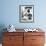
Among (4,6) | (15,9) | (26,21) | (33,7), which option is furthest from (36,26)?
(4,6)

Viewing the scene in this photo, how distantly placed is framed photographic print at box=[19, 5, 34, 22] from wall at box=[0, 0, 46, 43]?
0.10m

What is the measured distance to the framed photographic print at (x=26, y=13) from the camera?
160 inches

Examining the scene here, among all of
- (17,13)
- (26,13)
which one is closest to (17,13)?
(17,13)

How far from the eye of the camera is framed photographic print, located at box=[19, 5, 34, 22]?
4055 mm

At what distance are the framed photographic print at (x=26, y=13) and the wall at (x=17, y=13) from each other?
0.10 metres

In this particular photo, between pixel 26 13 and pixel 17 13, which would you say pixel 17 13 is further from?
pixel 26 13

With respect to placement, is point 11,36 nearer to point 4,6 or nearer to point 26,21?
point 26,21

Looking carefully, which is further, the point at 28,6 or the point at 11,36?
the point at 28,6

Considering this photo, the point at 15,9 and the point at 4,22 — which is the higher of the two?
the point at 15,9

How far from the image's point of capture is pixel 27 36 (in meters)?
3.63

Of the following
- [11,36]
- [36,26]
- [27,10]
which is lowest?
[11,36]

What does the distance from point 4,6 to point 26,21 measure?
86 centimetres

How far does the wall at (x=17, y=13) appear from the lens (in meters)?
4.06

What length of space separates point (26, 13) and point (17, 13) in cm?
29
